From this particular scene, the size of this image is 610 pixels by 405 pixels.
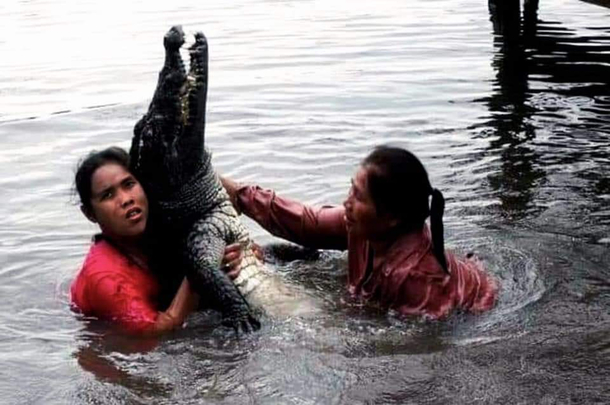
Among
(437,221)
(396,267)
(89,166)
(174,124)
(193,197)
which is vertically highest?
(174,124)

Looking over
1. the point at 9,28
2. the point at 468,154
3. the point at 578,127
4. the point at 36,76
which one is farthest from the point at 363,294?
the point at 9,28

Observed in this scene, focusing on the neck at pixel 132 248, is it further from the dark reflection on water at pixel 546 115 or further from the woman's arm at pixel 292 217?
the dark reflection on water at pixel 546 115

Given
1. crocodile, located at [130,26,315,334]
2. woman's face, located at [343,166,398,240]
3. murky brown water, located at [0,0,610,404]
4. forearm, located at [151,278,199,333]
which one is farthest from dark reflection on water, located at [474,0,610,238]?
forearm, located at [151,278,199,333]

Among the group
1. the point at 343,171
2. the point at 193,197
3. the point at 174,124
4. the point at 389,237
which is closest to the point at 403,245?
the point at 389,237

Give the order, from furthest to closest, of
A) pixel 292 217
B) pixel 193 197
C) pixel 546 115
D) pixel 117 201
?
1. pixel 546 115
2. pixel 292 217
3. pixel 193 197
4. pixel 117 201

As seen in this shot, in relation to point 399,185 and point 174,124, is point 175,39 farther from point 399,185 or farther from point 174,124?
point 399,185

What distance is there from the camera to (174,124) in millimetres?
5270

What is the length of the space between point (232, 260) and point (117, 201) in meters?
0.68

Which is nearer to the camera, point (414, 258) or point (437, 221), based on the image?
point (437, 221)

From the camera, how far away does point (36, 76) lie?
12.3 metres

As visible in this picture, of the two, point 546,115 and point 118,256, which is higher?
point 118,256

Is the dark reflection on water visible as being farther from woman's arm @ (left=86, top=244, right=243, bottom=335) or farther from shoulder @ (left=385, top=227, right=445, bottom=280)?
woman's arm @ (left=86, top=244, right=243, bottom=335)

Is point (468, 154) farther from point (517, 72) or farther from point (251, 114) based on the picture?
point (517, 72)

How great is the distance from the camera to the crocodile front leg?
5203 millimetres
